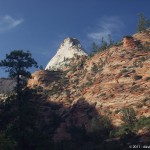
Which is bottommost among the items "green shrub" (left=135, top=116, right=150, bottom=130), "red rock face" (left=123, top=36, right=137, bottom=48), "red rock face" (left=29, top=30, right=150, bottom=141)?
"green shrub" (left=135, top=116, right=150, bottom=130)

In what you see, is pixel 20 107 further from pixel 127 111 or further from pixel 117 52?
pixel 117 52

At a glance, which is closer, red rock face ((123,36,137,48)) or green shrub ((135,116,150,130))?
green shrub ((135,116,150,130))

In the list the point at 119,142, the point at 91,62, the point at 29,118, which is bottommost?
the point at 119,142

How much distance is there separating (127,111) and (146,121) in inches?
279

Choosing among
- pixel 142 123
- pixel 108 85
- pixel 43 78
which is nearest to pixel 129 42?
pixel 108 85

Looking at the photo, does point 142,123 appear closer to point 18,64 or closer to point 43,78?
point 18,64

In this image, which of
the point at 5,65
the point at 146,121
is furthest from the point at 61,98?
the point at 5,65

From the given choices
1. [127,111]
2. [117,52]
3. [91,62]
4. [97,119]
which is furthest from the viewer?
[91,62]

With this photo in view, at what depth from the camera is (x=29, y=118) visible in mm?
51312

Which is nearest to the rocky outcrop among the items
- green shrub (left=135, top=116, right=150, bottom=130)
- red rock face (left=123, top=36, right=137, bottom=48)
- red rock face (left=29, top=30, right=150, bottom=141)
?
red rock face (left=29, top=30, right=150, bottom=141)

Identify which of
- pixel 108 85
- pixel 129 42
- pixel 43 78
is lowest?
pixel 108 85

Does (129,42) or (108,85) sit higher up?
(129,42)

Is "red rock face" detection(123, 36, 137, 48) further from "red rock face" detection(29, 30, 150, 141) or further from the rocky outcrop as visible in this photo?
the rocky outcrop

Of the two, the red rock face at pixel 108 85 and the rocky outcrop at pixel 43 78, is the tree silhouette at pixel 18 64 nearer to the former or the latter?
the red rock face at pixel 108 85
